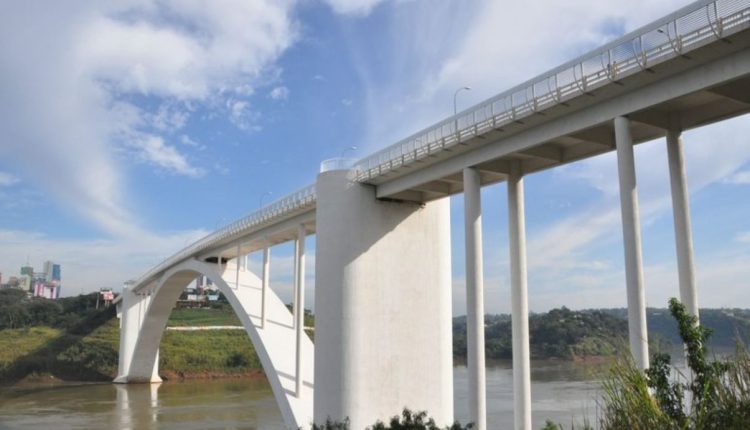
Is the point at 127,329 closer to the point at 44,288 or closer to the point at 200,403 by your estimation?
the point at 200,403

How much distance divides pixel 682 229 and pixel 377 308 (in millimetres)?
9109

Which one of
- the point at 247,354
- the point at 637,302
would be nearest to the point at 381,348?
the point at 637,302

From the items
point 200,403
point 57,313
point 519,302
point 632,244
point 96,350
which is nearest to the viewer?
point 632,244

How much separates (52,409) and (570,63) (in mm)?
33587

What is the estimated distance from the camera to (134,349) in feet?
163

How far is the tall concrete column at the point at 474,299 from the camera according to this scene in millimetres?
13617

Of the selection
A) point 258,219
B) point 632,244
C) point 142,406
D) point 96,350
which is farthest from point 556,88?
point 96,350

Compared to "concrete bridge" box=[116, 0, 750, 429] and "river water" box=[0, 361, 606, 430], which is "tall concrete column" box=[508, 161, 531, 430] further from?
"river water" box=[0, 361, 606, 430]

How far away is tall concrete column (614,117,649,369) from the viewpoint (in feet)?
33.7

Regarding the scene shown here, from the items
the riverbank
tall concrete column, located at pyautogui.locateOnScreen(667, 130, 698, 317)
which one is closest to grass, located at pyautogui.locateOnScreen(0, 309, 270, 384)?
the riverbank

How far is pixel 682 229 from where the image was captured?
10688 mm

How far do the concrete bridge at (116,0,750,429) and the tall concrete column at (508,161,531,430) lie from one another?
3 cm

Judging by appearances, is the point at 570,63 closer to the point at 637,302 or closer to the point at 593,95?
the point at 593,95

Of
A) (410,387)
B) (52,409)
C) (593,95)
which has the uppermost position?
(593,95)
